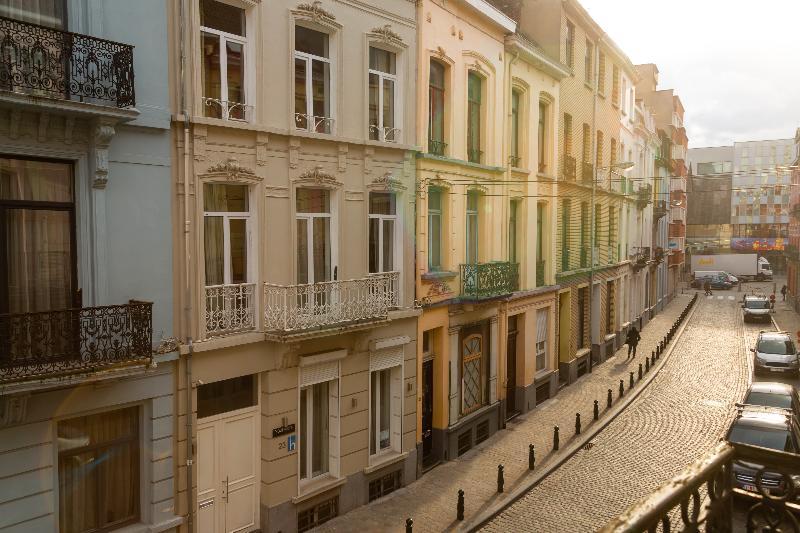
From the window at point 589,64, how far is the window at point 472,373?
16.0m

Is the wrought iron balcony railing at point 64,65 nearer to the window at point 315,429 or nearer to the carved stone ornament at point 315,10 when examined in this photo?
the carved stone ornament at point 315,10

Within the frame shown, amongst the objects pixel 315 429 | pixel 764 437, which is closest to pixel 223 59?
pixel 315 429

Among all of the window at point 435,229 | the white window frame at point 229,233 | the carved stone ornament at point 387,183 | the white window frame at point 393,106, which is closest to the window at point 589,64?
the window at point 435,229

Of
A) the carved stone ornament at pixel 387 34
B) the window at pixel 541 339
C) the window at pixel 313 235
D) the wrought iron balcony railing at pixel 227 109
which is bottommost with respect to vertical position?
the window at pixel 541 339

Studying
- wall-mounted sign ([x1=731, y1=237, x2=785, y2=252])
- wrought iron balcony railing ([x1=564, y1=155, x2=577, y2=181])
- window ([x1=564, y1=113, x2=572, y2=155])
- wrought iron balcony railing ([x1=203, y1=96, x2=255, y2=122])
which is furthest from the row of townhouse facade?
wall-mounted sign ([x1=731, y1=237, x2=785, y2=252])

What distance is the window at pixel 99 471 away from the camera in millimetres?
10344

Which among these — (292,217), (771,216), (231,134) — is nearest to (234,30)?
(231,134)

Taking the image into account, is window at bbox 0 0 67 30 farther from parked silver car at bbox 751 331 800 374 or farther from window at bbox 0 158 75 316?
parked silver car at bbox 751 331 800 374

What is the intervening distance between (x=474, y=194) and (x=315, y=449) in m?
9.73

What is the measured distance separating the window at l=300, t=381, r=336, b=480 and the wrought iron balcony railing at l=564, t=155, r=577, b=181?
16.5m

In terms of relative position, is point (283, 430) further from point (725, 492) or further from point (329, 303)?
point (725, 492)

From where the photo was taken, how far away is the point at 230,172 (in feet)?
40.1

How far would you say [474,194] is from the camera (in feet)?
66.3

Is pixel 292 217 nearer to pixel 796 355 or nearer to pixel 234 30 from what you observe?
pixel 234 30
